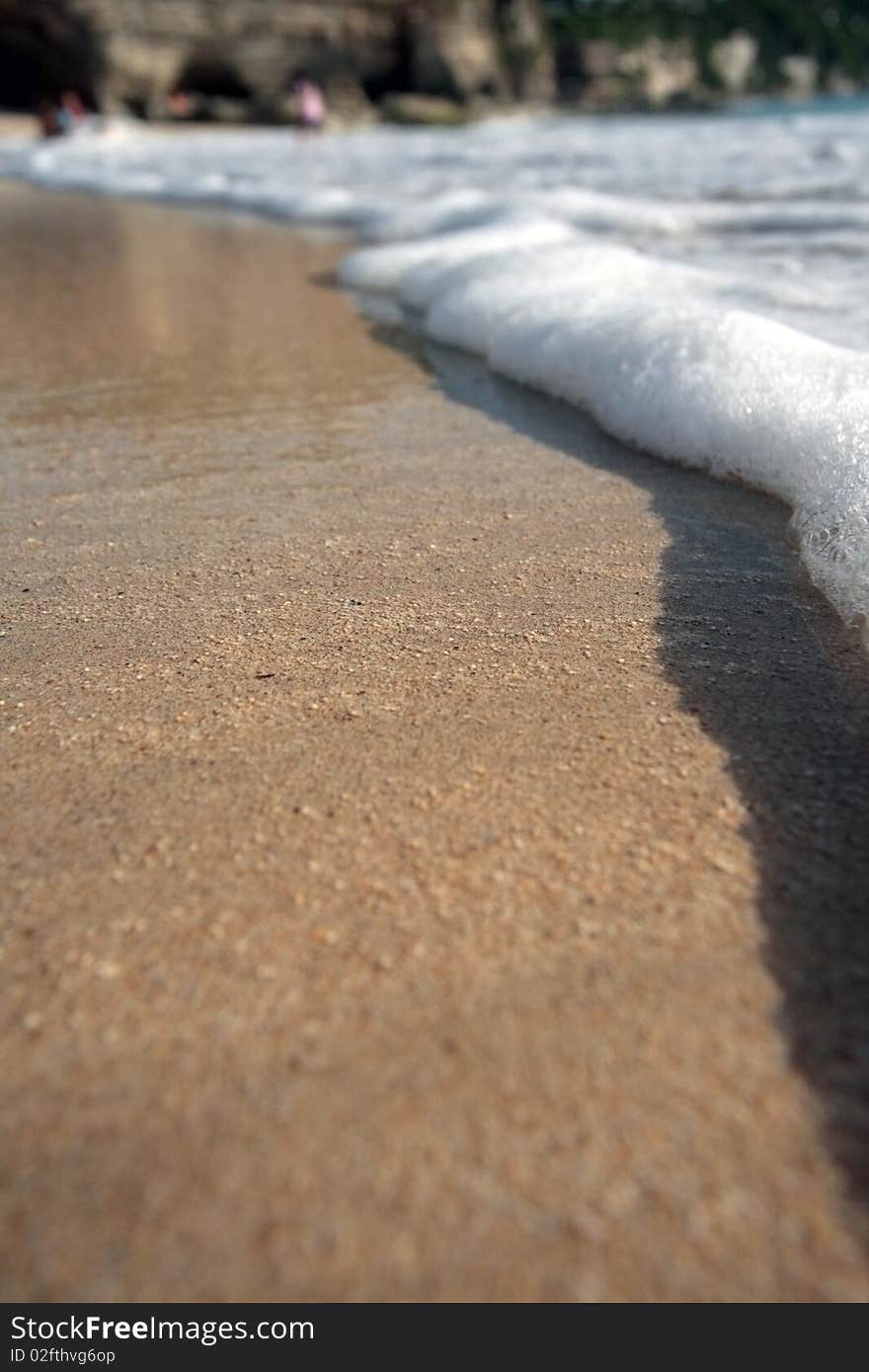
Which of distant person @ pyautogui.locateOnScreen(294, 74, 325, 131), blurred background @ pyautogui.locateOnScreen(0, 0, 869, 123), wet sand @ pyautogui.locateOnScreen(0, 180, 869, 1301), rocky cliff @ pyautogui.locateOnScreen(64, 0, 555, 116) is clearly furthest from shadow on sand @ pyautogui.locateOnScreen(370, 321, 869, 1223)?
rocky cliff @ pyautogui.locateOnScreen(64, 0, 555, 116)

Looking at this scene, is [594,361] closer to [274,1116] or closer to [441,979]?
[441,979]

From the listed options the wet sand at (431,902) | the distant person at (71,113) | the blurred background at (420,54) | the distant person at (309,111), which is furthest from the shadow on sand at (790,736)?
the blurred background at (420,54)

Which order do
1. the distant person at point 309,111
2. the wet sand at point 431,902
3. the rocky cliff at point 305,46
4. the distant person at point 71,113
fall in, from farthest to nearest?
1. the rocky cliff at point 305,46
2. the distant person at point 309,111
3. the distant person at point 71,113
4. the wet sand at point 431,902

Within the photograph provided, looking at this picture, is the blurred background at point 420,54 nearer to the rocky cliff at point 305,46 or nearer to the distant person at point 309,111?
the rocky cliff at point 305,46

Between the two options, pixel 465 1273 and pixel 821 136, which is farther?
pixel 821 136

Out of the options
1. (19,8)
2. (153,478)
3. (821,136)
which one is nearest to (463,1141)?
(153,478)
